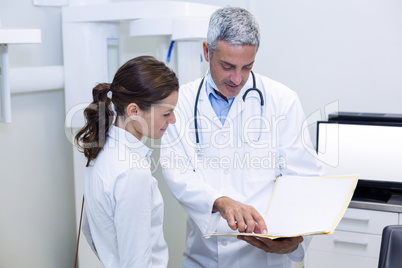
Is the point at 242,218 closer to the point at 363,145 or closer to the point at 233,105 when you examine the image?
the point at 233,105

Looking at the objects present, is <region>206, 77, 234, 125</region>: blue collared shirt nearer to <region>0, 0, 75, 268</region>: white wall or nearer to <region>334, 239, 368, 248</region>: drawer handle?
<region>0, 0, 75, 268</region>: white wall

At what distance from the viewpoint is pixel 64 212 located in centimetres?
216

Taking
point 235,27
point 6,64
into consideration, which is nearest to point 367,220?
point 235,27

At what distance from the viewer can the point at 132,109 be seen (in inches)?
47.3

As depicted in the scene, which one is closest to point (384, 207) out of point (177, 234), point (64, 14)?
point (177, 234)

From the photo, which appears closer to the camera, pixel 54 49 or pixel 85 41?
pixel 85 41

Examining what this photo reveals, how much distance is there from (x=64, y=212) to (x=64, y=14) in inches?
34.3

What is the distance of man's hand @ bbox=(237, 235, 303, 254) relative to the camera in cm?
122

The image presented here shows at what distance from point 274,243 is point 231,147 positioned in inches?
12.1

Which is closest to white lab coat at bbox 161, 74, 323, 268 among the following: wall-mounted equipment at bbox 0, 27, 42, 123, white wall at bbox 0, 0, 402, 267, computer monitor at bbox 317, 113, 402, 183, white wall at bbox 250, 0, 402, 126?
wall-mounted equipment at bbox 0, 27, 42, 123

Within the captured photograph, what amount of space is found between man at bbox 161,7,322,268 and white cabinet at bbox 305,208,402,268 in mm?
766

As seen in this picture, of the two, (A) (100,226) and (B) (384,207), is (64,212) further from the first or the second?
(B) (384,207)

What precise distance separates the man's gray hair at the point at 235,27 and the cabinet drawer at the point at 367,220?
1097 millimetres

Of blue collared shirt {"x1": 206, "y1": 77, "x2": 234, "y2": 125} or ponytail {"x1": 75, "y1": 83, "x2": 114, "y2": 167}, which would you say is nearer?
ponytail {"x1": 75, "y1": 83, "x2": 114, "y2": 167}
